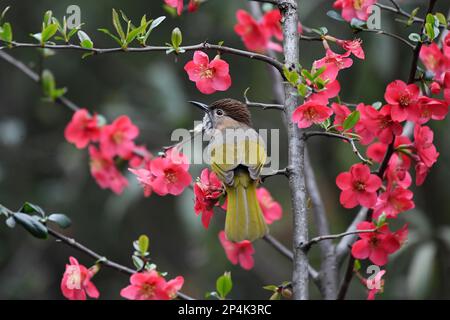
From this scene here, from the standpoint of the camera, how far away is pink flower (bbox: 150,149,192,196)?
8.11ft

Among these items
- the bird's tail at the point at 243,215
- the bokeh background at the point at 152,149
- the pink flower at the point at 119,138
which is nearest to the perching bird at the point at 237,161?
the bird's tail at the point at 243,215

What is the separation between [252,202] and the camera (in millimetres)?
2562

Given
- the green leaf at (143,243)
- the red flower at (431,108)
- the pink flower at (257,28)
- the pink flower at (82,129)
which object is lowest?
the green leaf at (143,243)

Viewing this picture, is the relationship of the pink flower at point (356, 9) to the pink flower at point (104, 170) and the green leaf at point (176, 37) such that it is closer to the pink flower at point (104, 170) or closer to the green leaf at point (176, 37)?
the green leaf at point (176, 37)

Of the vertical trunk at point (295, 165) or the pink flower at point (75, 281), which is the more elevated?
the vertical trunk at point (295, 165)

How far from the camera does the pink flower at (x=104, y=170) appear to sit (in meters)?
3.05

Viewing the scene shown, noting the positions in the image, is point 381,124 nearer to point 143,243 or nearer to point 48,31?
point 143,243

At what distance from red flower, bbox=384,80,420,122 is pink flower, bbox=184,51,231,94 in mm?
543

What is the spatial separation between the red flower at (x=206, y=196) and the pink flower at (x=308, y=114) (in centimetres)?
41

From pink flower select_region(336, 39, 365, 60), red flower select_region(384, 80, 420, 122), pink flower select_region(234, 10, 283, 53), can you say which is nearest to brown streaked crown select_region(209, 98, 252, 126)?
pink flower select_region(234, 10, 283, 53)

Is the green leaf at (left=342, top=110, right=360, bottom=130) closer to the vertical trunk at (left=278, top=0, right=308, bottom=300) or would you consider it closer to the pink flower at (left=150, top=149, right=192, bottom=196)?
the vertical trunk at (left=278, top=0, right=308, bottom=300)
